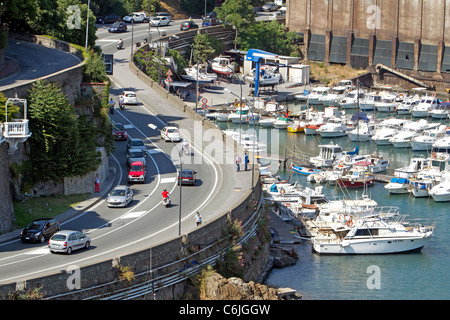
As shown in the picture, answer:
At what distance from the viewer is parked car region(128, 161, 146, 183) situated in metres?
67.5

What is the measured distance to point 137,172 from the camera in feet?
223

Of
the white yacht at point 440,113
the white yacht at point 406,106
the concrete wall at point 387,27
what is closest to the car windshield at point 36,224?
the white yacht at point 440,113

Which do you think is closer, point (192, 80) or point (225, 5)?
point (192, 80)

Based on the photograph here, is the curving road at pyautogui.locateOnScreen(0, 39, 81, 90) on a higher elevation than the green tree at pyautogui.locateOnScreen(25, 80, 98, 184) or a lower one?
higher

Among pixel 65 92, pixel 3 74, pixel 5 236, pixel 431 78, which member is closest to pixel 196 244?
→ pixel 5 236

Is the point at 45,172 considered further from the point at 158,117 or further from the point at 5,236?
the point at 158,117

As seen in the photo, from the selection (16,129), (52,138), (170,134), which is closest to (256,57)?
(170,134)

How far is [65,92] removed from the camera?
67250mm

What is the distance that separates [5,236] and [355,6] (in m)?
95.9

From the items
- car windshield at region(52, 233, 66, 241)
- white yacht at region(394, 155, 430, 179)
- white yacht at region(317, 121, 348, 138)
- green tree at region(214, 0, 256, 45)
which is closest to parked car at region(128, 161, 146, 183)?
car windshield at region(52, 233, 66, 241)

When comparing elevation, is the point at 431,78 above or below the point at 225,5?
below

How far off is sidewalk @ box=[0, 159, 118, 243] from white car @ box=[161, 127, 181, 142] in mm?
8587

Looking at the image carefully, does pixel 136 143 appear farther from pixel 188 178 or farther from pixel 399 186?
pixel 399 186

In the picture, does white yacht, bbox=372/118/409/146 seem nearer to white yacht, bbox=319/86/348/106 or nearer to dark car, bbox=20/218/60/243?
white yacht, bbox=319/86/348/106
